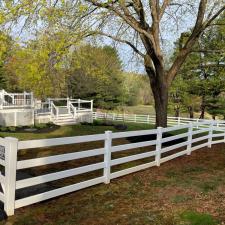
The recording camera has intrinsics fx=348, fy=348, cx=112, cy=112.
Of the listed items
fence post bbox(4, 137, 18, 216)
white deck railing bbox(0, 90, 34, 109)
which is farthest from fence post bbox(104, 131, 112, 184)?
white deck railing bbox(0, 90, 34, 109)

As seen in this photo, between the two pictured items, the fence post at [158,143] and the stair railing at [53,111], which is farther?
the stair railing at [53,111]

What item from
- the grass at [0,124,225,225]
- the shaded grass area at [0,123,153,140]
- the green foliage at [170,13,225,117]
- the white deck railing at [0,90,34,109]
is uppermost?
the green foliage at [170,13,225,117]

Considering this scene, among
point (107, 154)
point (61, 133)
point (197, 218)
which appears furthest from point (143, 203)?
point (61, 133)

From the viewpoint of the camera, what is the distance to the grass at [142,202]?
5500mm

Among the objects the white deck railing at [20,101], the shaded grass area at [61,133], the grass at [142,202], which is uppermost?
the white deck railing at [20,101]

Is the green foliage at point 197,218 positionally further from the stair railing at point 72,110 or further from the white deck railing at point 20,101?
the stair railing at point 72,110

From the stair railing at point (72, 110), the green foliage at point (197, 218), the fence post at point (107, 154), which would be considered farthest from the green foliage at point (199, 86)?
the green foliage at point (197, 218)

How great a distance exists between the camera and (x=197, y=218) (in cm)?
557

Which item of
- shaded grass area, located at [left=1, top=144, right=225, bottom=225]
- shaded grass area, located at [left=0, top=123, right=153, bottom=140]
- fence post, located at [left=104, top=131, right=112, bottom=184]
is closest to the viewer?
shaded grass area, located at [left=1, top=144, right=225, bottom=225]

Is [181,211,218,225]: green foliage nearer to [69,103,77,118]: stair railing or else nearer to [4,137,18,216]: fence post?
[4,137,18,216]: fence post

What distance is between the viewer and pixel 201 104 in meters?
38.5

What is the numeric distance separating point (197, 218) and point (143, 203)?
1120mm

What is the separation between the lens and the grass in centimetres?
550

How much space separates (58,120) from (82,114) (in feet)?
10.5
